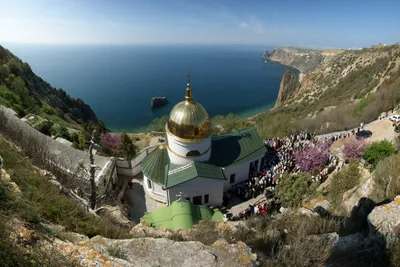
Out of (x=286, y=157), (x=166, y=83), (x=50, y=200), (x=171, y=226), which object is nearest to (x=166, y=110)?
(x=166, y=83)

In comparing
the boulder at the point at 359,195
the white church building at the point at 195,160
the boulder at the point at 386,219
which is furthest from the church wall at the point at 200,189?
the boulder at the point at 386,219

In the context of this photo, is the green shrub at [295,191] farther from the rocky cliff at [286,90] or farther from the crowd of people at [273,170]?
the rocky cliff at [286,90]

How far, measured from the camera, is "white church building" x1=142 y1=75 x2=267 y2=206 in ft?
57.2

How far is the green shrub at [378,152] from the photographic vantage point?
16.0 meters

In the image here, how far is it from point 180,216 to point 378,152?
571 inches

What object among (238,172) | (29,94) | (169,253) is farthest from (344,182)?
(29,94)

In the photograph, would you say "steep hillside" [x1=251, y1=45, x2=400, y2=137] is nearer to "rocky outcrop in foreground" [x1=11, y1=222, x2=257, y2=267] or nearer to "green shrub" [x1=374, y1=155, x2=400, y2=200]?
"green shrub" [x1=374, y1=155, x2=400, y2=200]

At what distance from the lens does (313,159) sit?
19031mm

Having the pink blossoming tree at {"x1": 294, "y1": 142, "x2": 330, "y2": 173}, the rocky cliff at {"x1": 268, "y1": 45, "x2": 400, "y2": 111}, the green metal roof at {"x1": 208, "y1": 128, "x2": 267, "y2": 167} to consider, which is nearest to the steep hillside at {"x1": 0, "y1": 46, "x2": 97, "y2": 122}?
the green metal roof at {"x1": 208, "y1": 128, "x2": 267, "y2": 167}

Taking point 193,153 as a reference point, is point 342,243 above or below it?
above

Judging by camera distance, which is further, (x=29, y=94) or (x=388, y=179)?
(x=29, y=94)

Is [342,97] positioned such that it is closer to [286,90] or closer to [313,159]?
[286,90]

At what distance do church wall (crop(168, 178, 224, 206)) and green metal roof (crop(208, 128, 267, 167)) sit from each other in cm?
175

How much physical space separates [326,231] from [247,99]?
93.6 meters
